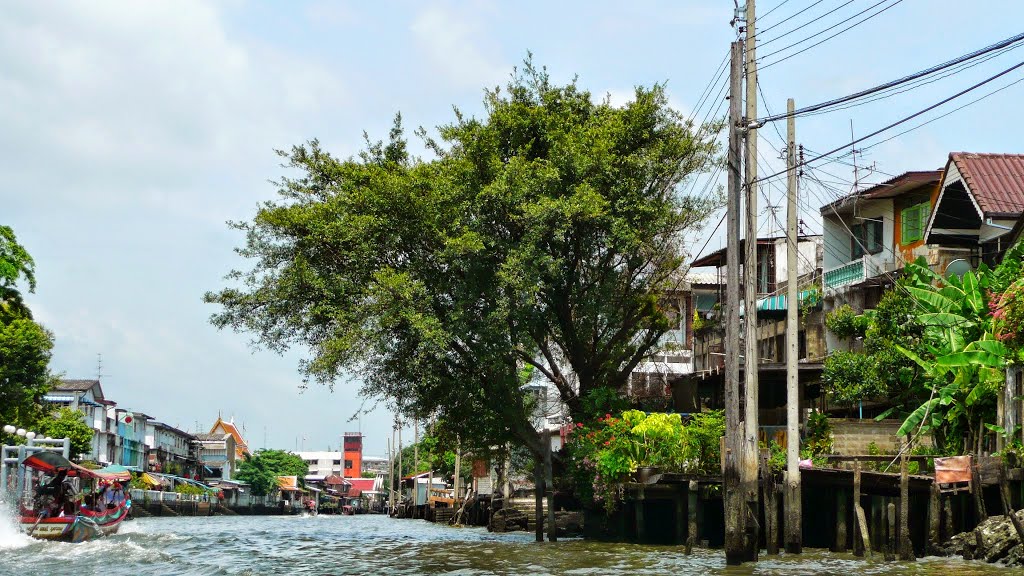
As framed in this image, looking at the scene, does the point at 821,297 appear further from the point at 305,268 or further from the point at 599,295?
the point at 305,268

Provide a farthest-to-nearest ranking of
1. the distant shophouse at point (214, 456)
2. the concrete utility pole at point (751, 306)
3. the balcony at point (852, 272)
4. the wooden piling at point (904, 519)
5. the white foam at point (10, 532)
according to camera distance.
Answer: the distant shophouse at point (214, 456) < the balcony at point (852, 272) < the white foam at point (10, 532) < the wooden piling at point (904, 519) < the concrete utility pole at point (751, 306)

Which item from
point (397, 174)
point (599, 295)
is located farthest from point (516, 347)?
point (397, 174)

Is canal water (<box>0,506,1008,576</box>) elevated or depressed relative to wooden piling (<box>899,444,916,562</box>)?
depressed

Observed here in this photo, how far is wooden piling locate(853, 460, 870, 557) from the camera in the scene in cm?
2273

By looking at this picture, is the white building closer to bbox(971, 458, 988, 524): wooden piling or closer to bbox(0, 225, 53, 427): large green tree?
bbox(0, 225, 53, 427): large green tree

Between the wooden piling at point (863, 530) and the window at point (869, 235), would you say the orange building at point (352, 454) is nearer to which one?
the window at point (869, 235)

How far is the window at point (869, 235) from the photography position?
37781 mm

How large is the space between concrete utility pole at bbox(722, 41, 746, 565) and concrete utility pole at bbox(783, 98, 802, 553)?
3.42 metres

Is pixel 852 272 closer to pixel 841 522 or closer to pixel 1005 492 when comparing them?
pixel 841 522

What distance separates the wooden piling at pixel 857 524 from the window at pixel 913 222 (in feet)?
44.6

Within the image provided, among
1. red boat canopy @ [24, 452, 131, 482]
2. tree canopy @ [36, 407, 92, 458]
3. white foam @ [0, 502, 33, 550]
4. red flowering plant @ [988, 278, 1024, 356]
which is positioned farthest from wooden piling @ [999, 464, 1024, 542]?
tree canopy @ [36, 407, 92, 458]

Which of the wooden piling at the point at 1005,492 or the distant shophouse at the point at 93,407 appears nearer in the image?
the wooden piling at the point at 1005,492

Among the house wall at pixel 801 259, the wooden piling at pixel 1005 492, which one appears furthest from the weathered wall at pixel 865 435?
the house wall at pixel 801 259

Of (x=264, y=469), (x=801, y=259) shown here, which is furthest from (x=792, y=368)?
(x=264, y=469)
